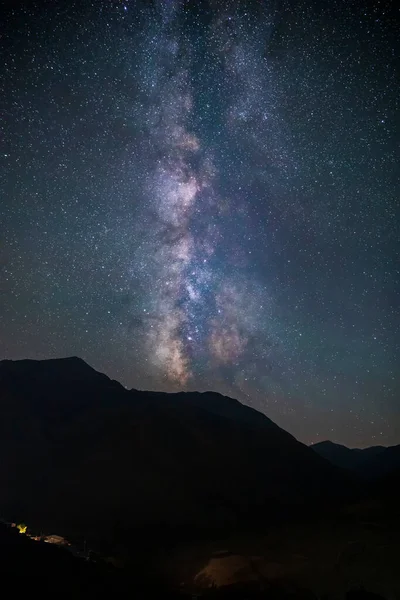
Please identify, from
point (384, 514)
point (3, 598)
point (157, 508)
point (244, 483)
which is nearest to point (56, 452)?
point (157, 508)

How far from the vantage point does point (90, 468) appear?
47.3m


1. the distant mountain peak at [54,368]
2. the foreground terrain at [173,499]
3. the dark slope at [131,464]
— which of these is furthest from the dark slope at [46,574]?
the distant mountain peak at [54,368]

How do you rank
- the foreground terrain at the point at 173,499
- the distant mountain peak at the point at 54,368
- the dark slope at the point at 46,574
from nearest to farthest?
the dark slope at the point at 46,574
the foreground terrain at the point at 173,499
the distant mountain peak at the point at 54,368

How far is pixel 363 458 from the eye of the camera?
106312mm

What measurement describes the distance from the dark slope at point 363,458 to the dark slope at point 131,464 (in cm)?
3351

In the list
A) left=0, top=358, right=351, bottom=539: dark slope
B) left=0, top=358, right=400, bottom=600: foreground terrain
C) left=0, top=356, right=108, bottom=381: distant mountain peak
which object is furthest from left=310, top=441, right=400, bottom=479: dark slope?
left=0, top=356, right=108, bottom=381: distant mountain peak

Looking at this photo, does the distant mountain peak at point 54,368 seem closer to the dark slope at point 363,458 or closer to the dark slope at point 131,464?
the dark slope at point 131,464

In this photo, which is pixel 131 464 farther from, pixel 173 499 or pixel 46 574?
pixel 46 574

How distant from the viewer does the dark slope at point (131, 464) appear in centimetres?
4131

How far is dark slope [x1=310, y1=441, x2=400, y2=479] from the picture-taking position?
3573 inches

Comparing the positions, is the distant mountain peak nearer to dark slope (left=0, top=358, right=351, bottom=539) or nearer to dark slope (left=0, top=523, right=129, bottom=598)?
dark slope (left=0, top=358, right=351, bottom=539)

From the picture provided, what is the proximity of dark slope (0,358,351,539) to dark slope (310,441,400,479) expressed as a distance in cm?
3351

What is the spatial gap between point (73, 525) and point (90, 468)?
10352mm

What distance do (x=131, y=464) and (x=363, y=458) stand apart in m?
83.0
